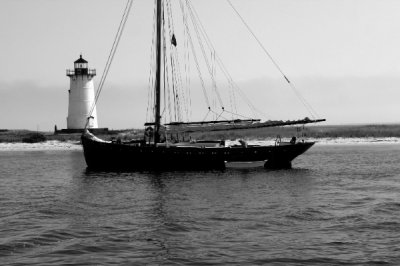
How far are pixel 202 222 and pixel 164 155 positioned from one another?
23401 millimetres

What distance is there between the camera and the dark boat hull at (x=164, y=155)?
141ft

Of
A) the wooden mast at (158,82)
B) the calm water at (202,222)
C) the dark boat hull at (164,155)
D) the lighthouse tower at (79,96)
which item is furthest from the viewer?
the lighthouse tower at (79,96)

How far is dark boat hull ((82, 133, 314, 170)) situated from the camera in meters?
42.8

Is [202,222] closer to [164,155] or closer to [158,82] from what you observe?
[164,155]

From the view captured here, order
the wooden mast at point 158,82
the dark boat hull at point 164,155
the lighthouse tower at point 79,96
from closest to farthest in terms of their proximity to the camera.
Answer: the dark boat hull at point 164,155 → the wooden mast at point 158,82 → the lighthouse tower at point 79,96

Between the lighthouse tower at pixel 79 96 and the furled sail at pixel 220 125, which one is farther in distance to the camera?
the lighthouse tower at pixel 79 96

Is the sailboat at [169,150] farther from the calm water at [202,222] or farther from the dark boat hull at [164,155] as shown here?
the calm water at [202,222]

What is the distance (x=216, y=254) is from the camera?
14.9 m

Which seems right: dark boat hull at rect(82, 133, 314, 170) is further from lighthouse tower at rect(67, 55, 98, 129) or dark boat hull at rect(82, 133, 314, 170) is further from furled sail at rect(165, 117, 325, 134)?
lighthouse tower at rect(67, 55, 98, 129)

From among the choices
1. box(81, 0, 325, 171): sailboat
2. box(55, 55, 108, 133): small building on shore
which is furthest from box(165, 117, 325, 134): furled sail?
box(55, 55, 108, 133): small building on shore

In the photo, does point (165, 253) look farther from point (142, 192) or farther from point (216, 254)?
point (142, 192)

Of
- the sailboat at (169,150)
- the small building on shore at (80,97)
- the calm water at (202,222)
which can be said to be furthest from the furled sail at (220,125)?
the small building on shore at (80,97)

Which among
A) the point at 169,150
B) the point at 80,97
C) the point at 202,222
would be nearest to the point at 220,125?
the point at 169,150

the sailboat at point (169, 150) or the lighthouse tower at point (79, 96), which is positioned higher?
the lighthouse tower at point (79, 96)
